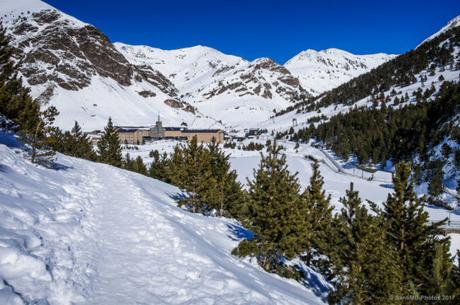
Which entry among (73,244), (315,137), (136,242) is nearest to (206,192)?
(136,242)

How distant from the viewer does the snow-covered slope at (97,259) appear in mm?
6738

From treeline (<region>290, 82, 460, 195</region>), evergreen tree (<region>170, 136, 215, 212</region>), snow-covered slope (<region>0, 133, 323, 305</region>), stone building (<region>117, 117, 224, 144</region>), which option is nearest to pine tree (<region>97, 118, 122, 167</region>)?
evergreen tree (<region>170, 136, 215, 212</region>)

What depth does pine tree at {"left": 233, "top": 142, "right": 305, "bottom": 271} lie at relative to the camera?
14133mm

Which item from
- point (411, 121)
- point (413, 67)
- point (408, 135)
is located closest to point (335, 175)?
point (408, 135)

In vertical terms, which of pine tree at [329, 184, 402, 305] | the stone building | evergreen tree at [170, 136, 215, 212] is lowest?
pine tree at [329, 184, 402, 305]

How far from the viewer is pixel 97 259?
8.95 m

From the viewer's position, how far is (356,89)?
196625mm

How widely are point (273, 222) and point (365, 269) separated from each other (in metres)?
4.11

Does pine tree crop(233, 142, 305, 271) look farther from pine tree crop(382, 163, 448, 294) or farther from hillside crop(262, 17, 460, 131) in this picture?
hillside crop(262, 17, 460, 131)

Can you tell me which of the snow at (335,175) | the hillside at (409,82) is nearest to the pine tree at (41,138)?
the snow at (335,175)

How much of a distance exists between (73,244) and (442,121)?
10029cm

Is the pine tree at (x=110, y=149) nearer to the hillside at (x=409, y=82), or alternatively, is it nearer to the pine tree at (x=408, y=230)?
the pine tree at (x=408, y=230)

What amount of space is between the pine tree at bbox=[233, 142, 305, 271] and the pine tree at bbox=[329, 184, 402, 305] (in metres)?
2.11

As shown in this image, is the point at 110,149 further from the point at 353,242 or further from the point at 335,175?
the point at 335,175
